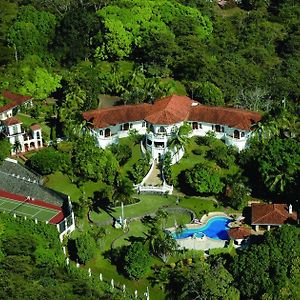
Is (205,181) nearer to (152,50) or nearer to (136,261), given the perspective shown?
(136,261)

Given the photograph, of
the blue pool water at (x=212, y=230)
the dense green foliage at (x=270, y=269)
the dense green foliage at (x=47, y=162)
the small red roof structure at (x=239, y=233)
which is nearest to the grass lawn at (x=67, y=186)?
the dense green foliage at (x=47, y=162)

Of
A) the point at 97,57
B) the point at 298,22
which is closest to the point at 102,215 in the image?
the point at 97,57

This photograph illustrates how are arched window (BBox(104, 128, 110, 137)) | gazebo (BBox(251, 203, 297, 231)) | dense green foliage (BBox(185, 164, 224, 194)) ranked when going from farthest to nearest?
1. arched window (BBox(104, 128, 110, 137))
2. dense green foliage (BBox(185, 164, 224, 194))
3. gazebo (BBox(251, 203, 297, 231))

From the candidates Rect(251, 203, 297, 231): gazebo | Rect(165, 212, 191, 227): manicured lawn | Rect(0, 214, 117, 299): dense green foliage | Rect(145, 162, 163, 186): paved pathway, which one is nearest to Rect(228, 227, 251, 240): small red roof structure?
Rect(251, 203, 297, 231): gazebo

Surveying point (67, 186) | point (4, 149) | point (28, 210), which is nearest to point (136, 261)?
point (28, 210)

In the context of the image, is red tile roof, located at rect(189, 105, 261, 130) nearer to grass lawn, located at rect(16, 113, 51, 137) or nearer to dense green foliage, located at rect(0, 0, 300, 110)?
dense green foliage, located at rect(0, 0, 300, 110)
